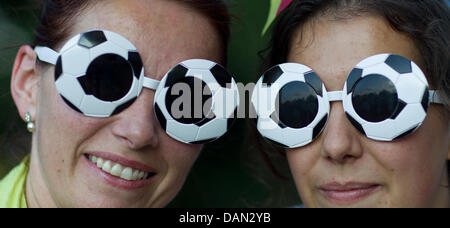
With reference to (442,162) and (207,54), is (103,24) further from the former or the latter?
(442,162)

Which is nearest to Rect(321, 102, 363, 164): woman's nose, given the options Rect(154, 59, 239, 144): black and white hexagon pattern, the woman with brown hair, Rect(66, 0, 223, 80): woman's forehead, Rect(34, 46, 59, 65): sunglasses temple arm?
Rect(154, 59, 239, 144): black and white hexagon pattern

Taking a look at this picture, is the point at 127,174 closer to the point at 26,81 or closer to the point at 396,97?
the point at 26,81

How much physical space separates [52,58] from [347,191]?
1.58 m

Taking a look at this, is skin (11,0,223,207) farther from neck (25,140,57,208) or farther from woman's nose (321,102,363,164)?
woman's nose (321,102,363,164)

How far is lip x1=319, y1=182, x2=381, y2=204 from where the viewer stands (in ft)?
7.32

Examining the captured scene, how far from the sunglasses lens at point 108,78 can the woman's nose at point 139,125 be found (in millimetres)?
85

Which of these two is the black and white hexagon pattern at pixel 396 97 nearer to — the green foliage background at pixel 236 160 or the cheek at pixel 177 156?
the cheek at pixel 177 156

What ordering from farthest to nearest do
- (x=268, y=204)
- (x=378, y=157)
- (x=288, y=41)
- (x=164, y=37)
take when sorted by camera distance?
(x=268, y=204), (x=288, y=41), (x=164, y=37), (x=378, y=157)

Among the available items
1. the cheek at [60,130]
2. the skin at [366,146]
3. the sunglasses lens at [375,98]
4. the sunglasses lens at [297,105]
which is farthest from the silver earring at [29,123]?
the sunglasses lens at [375,98]

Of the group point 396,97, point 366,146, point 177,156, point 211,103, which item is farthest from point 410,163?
point 177,156

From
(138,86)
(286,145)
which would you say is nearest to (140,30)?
(138,86)

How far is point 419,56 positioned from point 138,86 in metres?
1.36

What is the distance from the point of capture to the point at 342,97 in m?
2.24

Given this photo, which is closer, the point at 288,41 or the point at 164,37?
the point at 164,37
